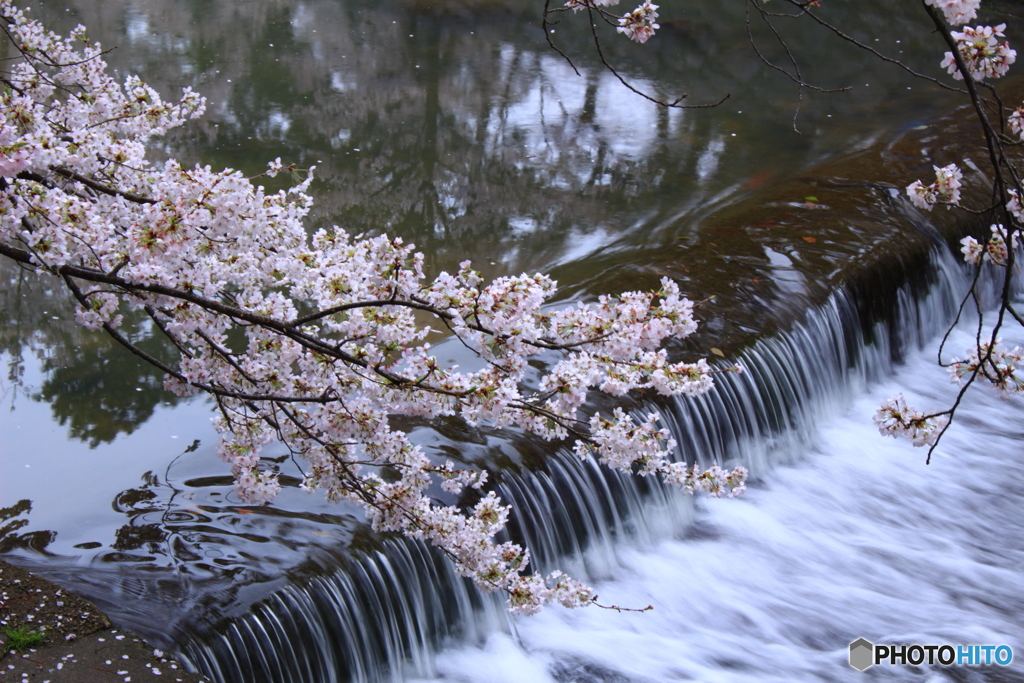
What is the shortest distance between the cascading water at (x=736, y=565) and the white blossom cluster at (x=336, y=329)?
93cm

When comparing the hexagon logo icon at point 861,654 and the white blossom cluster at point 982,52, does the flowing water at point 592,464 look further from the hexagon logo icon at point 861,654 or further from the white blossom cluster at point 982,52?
the white blossom cluster at point 982,52

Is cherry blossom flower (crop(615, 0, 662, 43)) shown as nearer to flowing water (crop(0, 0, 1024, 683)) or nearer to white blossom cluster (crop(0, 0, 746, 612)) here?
white blossom cluster (crop(0, 0, 746, 612))

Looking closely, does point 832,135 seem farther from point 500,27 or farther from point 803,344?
point 500,27

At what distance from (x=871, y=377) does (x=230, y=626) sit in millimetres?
5300

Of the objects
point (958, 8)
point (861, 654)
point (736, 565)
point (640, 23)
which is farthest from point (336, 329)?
point (861, 654)

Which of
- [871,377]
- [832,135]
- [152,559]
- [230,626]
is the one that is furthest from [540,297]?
[832,135]

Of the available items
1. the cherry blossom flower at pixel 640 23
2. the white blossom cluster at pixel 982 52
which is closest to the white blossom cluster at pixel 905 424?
the white blossom cluster at pixel 982 52

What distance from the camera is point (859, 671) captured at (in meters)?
4.62

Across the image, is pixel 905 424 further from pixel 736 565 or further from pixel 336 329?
pixel 736 565

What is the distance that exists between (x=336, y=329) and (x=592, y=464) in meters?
2.59

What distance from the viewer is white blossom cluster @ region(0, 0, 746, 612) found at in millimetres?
2516

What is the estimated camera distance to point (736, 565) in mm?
5207

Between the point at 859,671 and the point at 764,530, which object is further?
the point at 764,530

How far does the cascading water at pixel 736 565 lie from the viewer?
3955mm
